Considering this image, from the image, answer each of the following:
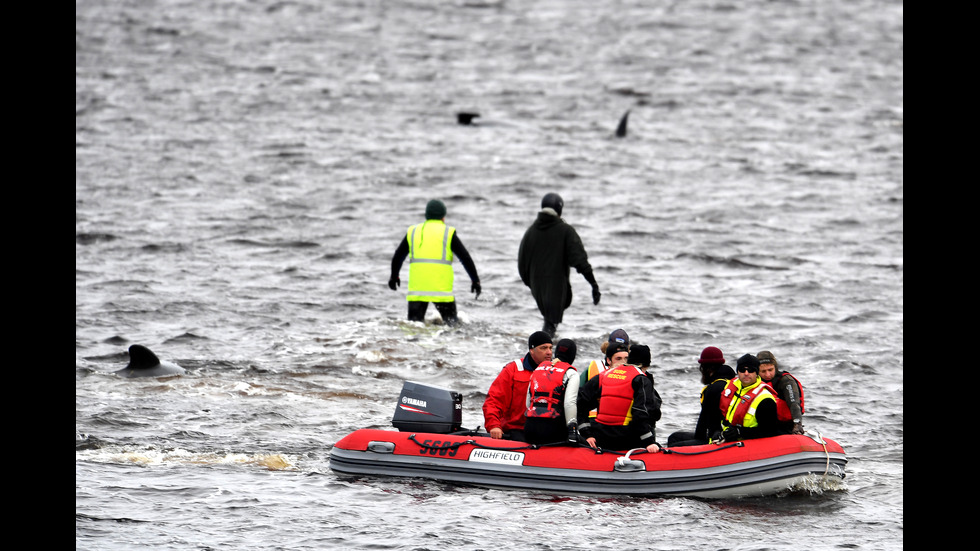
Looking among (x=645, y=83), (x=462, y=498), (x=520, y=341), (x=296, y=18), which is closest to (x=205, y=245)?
(x=520, y=341)

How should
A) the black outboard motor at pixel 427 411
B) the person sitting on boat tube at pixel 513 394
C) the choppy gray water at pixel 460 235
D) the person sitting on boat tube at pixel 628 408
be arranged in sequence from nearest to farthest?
the choppy gray water at pixel 460 235 → the person sitting on boat tube at pixel 628 408 → the person sitting on boat tube at pixel 513 394 → the black outboard motor at pixel 427 411

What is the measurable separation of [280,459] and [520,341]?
5.34m

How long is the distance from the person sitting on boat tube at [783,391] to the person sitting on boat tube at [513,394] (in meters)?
1.92

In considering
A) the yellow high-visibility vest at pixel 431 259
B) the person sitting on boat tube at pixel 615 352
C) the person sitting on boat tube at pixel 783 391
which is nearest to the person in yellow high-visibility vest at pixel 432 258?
the yellow high-visibility vest at pixel 431 259

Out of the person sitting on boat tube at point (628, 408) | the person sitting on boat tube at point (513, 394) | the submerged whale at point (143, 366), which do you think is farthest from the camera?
the submerged whale at point (143, 366)

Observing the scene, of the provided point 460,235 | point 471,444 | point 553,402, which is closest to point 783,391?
point 553,402

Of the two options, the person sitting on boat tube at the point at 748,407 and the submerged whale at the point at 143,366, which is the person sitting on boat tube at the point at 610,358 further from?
the submerged whale at the point at 143,366

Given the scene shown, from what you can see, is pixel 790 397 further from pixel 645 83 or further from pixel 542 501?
pixel 645 83

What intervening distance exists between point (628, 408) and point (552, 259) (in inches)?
187

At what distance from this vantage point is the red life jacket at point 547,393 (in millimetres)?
10555

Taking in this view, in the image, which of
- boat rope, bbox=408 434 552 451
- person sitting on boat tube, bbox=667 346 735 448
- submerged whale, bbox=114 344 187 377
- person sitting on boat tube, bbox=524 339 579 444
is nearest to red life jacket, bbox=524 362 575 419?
person sitting on boat tube, bbox=524 339 579 444

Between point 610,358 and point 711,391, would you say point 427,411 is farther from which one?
point 711,391

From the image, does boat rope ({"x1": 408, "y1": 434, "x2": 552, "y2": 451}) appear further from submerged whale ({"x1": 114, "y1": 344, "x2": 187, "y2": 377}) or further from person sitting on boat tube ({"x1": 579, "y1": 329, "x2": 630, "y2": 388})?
submerged whale ({"x1": 114, "y1": 344, "x2": 187, "y2": 377})
